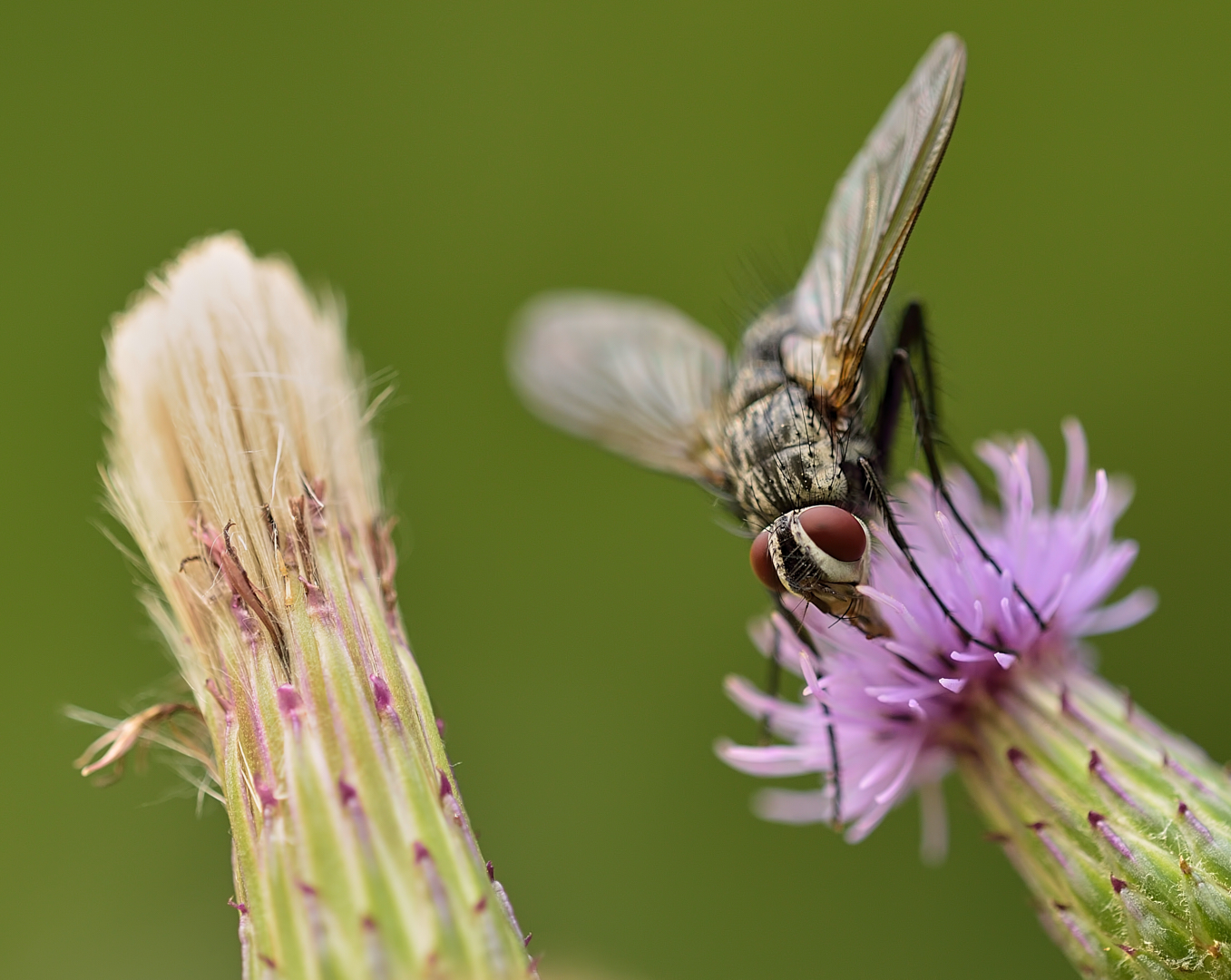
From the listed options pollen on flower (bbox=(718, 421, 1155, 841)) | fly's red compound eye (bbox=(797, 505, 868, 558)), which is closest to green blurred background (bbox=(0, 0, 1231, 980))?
pollen on flower (bbox=(718, 421, 1155, 841))

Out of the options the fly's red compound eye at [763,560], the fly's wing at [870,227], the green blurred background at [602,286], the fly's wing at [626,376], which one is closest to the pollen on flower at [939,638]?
the fly's red compound eye at [763,560]

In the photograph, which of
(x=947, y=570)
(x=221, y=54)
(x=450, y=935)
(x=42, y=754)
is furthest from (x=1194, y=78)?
(x=42, y=754)

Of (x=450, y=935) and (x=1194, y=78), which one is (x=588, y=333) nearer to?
(x=450, y=935)

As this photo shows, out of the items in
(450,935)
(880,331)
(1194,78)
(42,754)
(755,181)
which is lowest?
(450,935)

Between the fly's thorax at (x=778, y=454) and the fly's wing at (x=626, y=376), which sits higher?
the fly's wing at (x=626, y=376)

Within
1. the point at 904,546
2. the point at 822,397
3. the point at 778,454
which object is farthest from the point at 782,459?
the point at 904,546

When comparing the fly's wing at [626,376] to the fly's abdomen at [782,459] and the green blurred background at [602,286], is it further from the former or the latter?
the green blurred background at [602,286]

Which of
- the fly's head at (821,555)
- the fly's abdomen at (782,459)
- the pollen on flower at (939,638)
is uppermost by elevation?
the fly's abdomen at (782,459)
